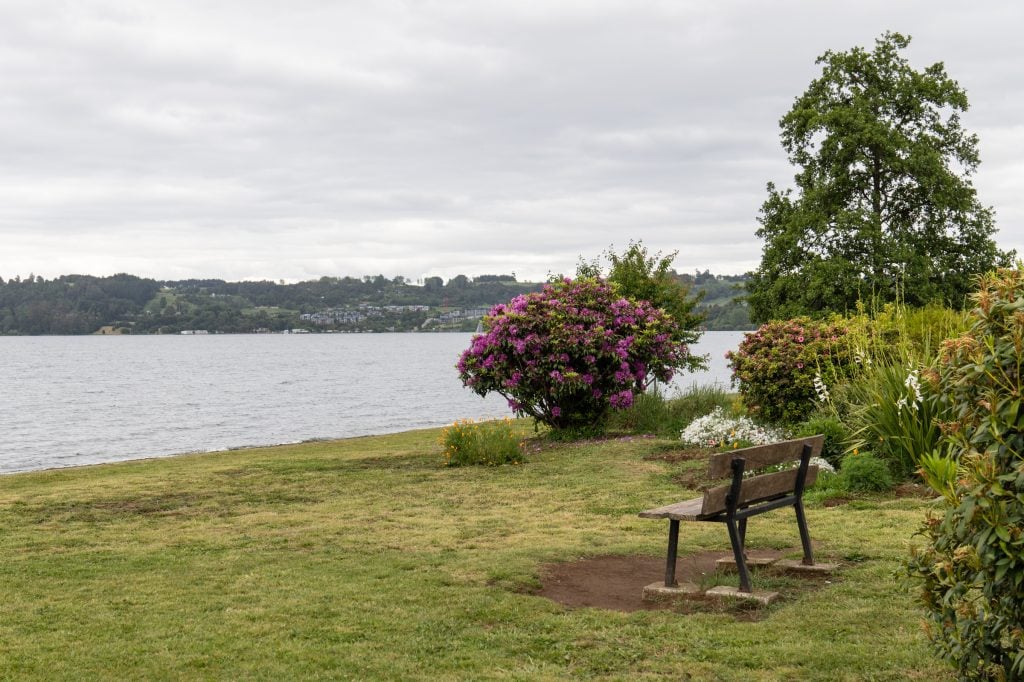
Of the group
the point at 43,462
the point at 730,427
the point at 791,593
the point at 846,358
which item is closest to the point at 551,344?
the point at 730,427

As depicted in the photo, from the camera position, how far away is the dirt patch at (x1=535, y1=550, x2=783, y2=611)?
7.67m

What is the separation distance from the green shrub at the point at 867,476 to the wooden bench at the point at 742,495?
3814 mm

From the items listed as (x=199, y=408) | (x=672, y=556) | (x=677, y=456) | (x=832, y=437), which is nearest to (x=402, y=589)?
(x=672, y=556)

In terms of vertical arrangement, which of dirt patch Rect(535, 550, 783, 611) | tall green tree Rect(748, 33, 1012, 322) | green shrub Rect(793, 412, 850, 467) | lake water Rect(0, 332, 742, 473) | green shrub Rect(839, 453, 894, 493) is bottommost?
lake water Rect(0, 332, 742, 473)

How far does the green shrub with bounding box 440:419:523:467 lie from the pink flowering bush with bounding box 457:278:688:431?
1716 mm

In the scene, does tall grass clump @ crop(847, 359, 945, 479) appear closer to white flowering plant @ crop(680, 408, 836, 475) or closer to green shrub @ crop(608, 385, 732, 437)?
white flowering plant @ crop(680, 408, 836, 475)

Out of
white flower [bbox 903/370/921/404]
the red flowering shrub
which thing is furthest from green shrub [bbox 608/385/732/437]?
white flower [bbox 903/370/921/404]

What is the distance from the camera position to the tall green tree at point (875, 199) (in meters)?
31.4

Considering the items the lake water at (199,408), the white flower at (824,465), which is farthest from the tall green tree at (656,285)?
the white flower at (824,465)

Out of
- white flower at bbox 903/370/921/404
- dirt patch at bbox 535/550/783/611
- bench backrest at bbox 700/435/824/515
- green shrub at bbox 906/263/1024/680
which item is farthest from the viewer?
white flower at bbox 903/370/921/404

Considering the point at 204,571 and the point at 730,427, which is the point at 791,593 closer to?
the point at 204,571

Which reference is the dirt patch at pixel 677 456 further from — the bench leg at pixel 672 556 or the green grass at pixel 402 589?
the bench leg at pixel 672 556

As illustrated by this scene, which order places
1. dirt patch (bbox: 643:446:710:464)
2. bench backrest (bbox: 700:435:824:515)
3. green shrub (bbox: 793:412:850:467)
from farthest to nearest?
dirt patch (bbox: 643:446:710:464) → green shrub (bbox: 793:412:850:467) → bench backrest (bbox: 700:435:824:515)

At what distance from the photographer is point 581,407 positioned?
20156 millimetres
